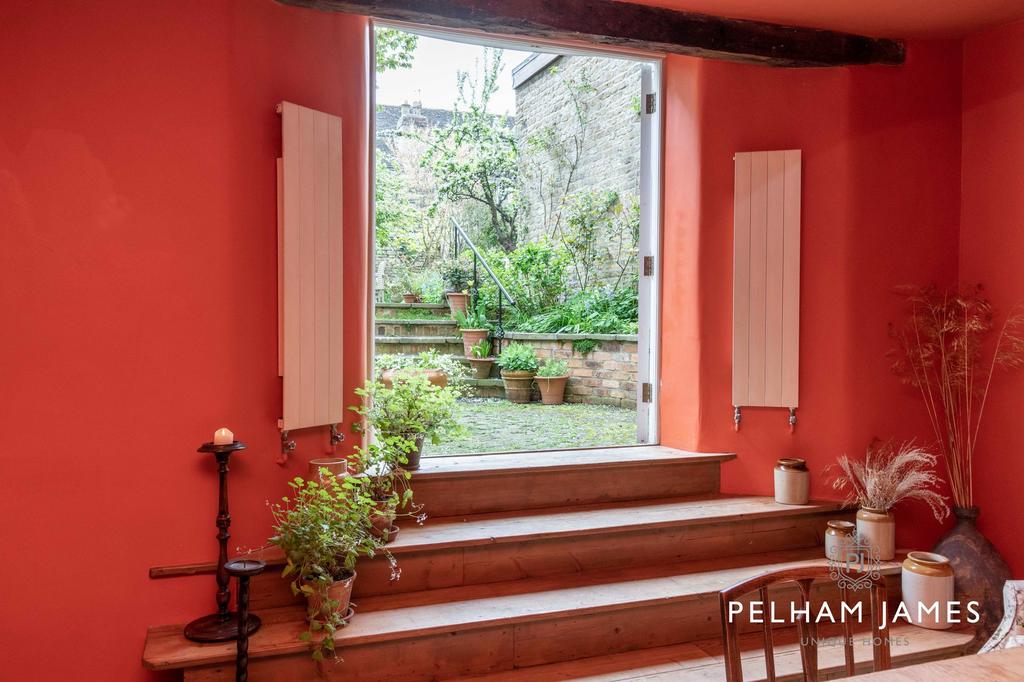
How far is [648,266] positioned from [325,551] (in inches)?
93.9

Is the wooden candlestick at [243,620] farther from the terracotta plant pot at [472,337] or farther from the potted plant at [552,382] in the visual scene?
the terracotta plant pot at [472,337]

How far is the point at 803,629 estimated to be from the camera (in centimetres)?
156

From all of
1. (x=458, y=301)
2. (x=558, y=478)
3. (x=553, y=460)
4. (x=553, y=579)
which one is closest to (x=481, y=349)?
(x=458, y=301)

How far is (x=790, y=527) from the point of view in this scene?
3408 millimetres

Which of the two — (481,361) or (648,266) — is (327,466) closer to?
(648,266)

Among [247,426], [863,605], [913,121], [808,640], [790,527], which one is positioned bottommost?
[863,605]

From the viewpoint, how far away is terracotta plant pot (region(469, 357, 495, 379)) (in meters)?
6.97

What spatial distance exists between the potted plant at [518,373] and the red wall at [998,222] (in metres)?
3.62

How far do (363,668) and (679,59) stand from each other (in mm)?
3353

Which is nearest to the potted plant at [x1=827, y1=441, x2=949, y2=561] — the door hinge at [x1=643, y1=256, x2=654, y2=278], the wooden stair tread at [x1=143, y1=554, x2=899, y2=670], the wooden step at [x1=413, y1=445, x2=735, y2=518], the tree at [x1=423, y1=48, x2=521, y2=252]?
the wooden stair tread at [x1=143, y1=554, x2=899, y2=670]

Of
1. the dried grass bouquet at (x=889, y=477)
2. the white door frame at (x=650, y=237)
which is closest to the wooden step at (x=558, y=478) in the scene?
the white door frame at (x=650, y=237)

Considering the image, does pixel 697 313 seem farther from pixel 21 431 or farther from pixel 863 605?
pixel 21 431

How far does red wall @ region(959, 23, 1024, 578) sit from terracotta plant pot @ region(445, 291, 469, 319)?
16.7 feet

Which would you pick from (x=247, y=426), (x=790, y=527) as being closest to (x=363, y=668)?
(x=247, y=426)
